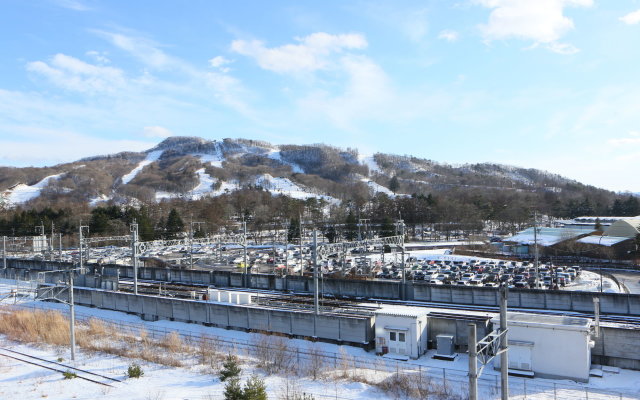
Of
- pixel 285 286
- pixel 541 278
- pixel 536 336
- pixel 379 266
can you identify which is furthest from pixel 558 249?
pixel 536 336

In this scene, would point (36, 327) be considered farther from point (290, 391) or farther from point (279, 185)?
point (279, 185)

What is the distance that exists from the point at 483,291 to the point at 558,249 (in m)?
27.1

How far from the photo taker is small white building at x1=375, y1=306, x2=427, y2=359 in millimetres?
15984

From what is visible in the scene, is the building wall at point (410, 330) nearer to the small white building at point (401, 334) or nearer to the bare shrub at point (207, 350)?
the small white building at point (401, 334)

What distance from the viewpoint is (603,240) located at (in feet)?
148

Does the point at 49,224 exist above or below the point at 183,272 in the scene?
above

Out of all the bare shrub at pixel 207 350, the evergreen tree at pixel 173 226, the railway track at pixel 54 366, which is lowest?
the railway track at pixel 54 366

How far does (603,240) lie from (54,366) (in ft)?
161

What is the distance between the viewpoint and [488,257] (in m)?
45.0

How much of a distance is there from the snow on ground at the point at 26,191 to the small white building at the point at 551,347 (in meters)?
150

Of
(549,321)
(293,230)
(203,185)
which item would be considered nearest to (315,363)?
(549,321)

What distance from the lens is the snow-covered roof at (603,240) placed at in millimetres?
43397

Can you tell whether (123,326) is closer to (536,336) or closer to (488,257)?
(536,336)

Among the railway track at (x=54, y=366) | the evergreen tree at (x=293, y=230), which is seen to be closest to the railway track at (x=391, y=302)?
the railway track at (x=54, y=366)
